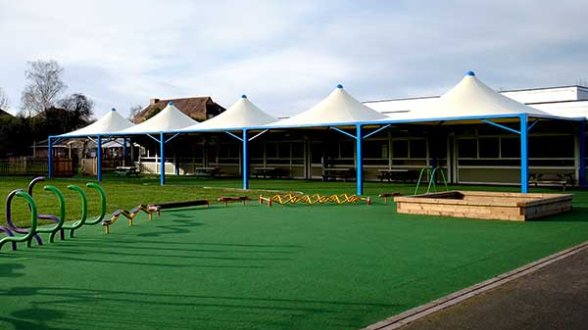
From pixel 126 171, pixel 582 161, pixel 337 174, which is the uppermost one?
pixel 582 161

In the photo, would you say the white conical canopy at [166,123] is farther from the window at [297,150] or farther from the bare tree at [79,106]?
the bare tree at [79,106]

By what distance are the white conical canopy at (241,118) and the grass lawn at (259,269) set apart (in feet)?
42.5

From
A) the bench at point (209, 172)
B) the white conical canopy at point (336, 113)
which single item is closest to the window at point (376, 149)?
the white conical canopy at point (336, 113)

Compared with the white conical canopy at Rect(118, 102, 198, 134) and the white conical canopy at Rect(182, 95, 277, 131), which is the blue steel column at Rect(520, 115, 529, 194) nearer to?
the white conical canopy at Rect(182, 95, 277, 131)

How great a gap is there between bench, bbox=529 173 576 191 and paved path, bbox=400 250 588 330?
14604mm

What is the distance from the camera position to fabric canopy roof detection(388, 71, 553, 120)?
17.3 m

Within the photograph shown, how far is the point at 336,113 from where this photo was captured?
70.9ft

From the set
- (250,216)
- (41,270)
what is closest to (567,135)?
(250,216)

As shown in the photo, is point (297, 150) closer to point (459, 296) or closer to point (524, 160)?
point (524, 160)

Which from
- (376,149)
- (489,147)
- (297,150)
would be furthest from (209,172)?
(489,147)

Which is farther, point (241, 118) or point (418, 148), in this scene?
point (418, 148)

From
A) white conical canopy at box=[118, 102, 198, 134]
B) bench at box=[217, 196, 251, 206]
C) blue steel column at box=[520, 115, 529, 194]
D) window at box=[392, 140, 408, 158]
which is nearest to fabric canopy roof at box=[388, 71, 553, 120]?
blue steel column at box=[520, 115, 529, 194]

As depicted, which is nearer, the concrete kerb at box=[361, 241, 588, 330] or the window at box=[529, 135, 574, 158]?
the concrete kerb at box=[361, 241, 588, 330]

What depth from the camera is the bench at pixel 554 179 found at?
20.1m
